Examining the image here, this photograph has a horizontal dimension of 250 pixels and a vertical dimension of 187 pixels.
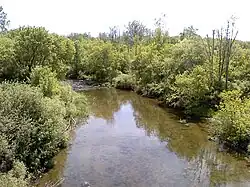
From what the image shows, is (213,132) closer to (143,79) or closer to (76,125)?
(76,125)

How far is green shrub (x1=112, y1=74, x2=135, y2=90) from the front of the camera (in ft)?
181

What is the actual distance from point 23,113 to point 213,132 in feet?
54.6

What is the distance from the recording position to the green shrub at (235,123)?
24.5m

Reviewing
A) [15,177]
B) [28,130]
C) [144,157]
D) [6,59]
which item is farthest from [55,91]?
[15,177]

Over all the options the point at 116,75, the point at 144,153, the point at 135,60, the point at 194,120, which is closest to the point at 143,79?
the point at 135,60

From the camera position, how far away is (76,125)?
31.4 m

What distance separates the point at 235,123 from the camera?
24.8 metres

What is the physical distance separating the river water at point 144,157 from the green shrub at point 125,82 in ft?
62.9

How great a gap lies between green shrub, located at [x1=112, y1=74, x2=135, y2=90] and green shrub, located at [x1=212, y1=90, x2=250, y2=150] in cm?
2924

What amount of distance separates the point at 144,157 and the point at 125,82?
32644mm

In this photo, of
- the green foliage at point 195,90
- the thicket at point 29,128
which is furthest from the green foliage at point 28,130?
the green foliage at point 195,90

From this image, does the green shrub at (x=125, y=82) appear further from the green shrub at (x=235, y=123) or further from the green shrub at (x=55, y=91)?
the green shrub at (x=235, y=123)

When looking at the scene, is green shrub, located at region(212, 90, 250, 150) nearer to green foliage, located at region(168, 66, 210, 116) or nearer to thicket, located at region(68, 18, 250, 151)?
thicket, located at region(68, 18, 250, 151)

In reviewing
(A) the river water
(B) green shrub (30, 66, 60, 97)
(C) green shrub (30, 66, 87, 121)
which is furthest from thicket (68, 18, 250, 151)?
(B) green shrub (30, 66, 60, 97)
